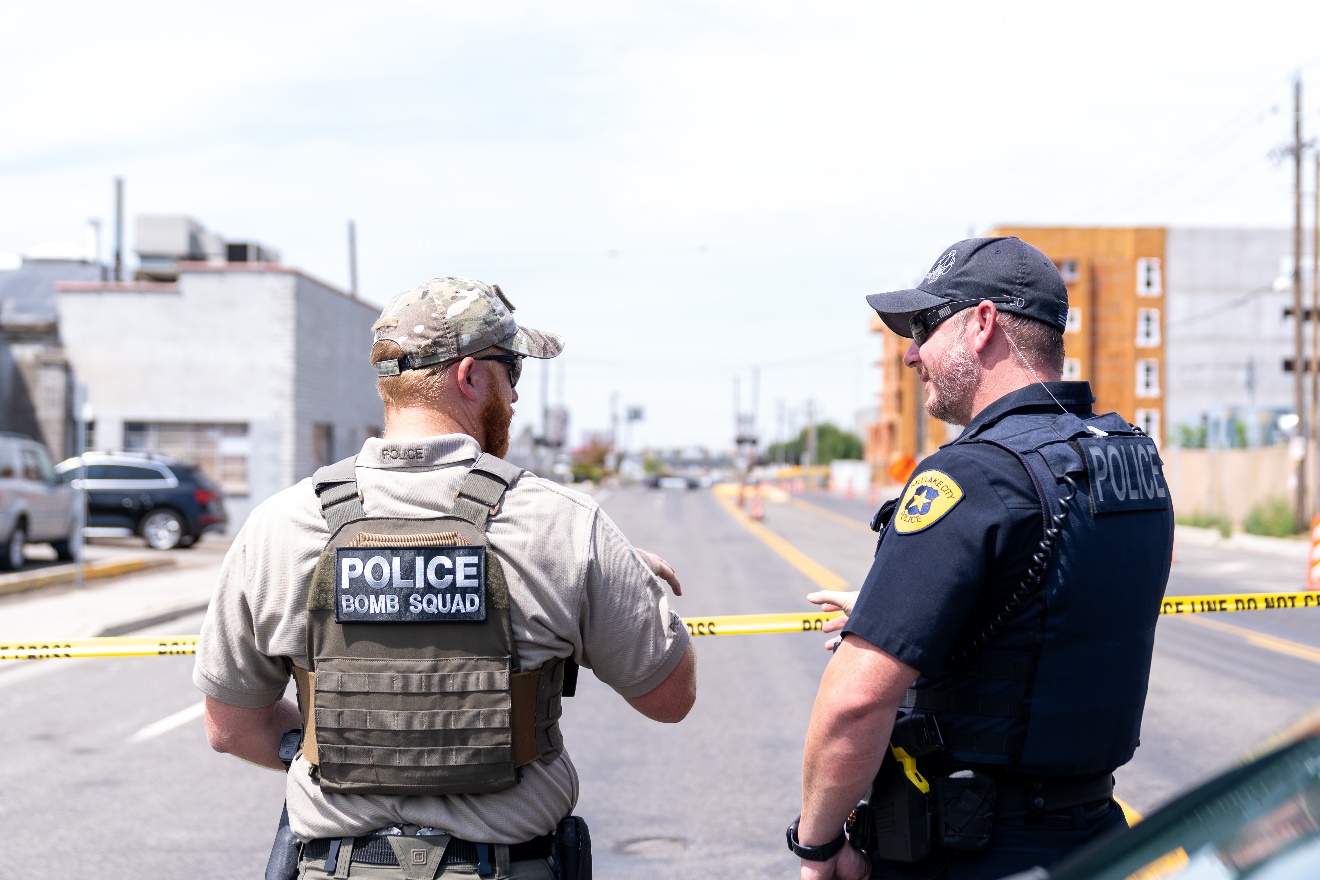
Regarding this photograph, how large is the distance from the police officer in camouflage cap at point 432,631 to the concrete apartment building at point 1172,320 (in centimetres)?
6023

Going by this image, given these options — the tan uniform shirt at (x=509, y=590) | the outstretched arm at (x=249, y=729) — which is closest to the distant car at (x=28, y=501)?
the outstretched arm at (x=249, y=729)

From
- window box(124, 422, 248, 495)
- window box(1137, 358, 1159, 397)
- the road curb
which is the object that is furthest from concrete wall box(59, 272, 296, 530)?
window box(1137, 358, 1159, 397)

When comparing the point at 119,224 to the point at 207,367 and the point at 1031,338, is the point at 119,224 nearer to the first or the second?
the point at 207,367

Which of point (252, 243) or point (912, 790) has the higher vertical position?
point (252, 243)

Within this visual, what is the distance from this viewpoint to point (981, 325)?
2.49m

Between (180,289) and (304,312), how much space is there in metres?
2.95

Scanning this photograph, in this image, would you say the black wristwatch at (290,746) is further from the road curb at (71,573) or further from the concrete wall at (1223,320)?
the concrete wall at (1223,320)

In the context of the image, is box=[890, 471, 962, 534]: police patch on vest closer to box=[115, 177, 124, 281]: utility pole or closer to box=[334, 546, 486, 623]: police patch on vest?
box=[334, 546, 486, 623]: police patch on vest

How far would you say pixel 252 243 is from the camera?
113 feet

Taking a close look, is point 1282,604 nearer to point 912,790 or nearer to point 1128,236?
point 912,790

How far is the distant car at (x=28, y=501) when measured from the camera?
16500 millimetres

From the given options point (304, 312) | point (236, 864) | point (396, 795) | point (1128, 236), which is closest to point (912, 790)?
point (396, 795)

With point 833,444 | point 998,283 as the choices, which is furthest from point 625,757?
point 833,444

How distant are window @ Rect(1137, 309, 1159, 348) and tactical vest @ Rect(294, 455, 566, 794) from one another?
217 feet
